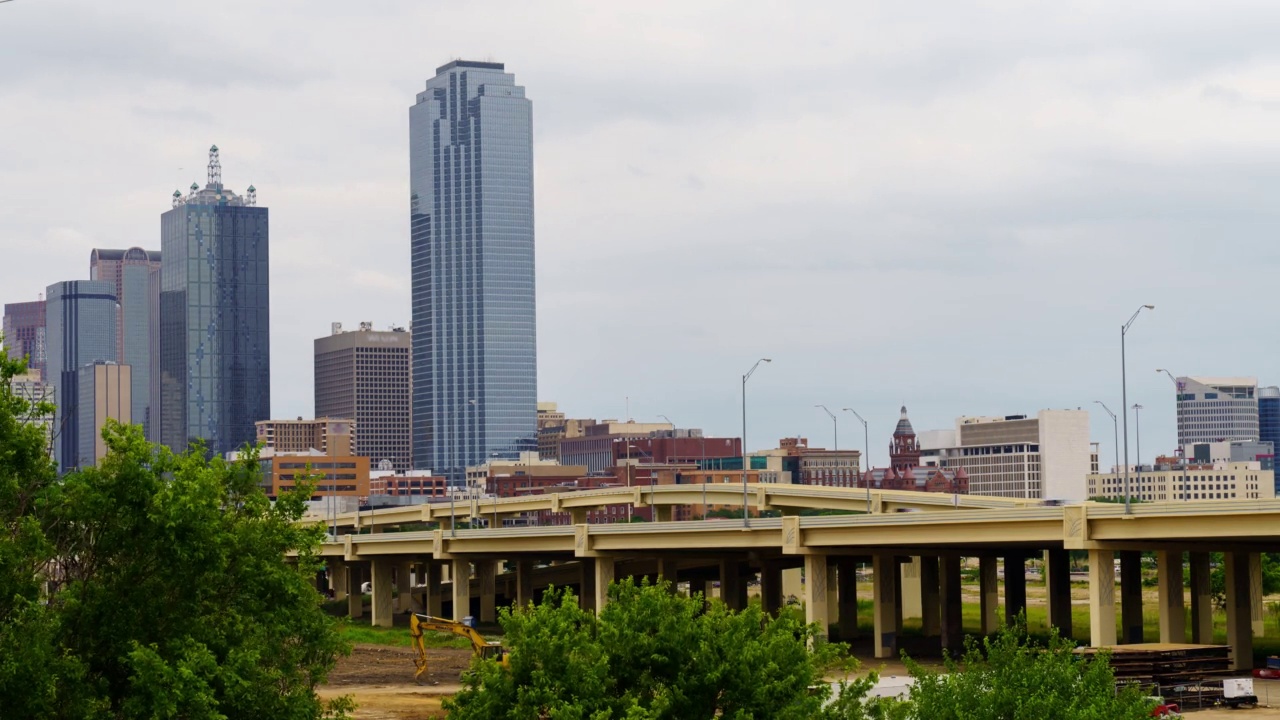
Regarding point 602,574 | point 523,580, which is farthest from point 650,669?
point 523,580

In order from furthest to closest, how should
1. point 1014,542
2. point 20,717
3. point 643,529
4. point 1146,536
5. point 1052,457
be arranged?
point 1052,457, point 643,529, point 1014,542, point 1146,536, point 20,717

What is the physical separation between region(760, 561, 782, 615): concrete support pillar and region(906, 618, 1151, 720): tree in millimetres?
→ 78179

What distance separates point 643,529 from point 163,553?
217 ft

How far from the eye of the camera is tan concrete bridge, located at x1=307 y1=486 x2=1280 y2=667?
7744 centimetres

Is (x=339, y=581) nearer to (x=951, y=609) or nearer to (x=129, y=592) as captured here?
(x=951, y=609)

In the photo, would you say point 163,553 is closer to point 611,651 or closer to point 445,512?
point 611,651

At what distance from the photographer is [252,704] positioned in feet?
133

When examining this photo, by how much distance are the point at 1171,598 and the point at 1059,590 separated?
629 inches

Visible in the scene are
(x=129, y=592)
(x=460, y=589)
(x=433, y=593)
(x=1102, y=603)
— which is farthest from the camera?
(x=433, y=593)

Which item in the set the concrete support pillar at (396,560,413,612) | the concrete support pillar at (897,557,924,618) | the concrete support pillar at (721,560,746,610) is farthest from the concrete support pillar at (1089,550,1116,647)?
the concrete support pillar at (396,560,413,612)

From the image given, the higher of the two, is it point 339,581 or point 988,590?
point 988,590

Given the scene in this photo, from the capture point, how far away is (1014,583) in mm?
109125

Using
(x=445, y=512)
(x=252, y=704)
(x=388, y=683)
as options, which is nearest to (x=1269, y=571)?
(x=388, y=683)

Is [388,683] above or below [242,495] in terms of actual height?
below
